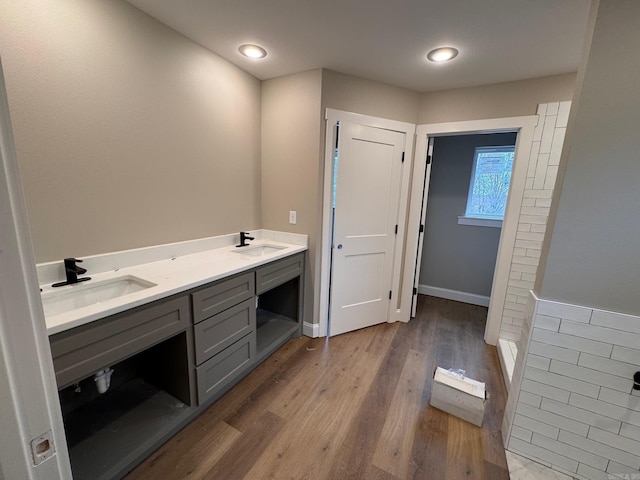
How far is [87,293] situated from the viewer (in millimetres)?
1422

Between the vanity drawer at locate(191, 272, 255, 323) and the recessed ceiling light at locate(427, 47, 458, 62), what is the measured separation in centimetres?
205

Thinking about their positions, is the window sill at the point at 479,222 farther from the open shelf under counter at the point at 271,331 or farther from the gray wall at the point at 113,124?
the gray wall at the point at 113,124

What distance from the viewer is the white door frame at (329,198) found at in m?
2.33

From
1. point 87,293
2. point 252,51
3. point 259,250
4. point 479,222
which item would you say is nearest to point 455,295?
point 479,222

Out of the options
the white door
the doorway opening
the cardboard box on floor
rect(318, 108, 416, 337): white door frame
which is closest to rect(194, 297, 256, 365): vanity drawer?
rect(318, 108, 416, 337): white door frame

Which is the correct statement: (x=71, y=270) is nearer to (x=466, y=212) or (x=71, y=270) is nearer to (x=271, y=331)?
(x=271, y=331)

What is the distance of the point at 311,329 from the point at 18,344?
2.34 m

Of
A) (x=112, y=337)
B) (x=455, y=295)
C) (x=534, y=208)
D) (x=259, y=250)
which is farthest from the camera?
(x=455, y=295)

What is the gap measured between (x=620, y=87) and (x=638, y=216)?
1.89 feet

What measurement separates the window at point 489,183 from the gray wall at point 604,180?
2.22 metres

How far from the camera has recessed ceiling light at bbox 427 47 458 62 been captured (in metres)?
1.87

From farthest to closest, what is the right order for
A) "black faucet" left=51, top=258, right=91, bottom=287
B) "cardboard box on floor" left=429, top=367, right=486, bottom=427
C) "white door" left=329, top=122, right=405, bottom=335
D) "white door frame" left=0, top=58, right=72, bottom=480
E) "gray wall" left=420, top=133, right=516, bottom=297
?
"gray wall" left=420, top=133, right=516, bottom=297 → "white door" left=329, top=122, right=405, bottom=335 → "cardboard box on floor" left=429, top=367, right=486, bottom=427 → "black faucet" left=51, top=258, right=91, bottom=287 → "white door frame" left=0, top=58, right=72, bottom=480

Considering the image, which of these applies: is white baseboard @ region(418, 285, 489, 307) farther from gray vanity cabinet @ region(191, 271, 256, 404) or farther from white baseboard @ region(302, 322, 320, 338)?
gray vanity cabinet @ region(191, 271, 256, 404)

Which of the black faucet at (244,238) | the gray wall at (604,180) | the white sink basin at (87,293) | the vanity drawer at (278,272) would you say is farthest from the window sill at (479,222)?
the white sink basin at (87,293)
